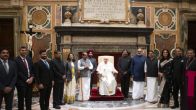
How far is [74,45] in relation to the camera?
15.5m

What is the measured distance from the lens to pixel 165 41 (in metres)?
16.2

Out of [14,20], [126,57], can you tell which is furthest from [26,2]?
[126,57]

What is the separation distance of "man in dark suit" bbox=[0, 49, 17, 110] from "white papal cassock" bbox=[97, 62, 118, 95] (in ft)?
13.9

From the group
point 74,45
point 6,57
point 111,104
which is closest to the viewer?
point 6,57

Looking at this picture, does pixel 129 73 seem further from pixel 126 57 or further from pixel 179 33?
pixel 179 33

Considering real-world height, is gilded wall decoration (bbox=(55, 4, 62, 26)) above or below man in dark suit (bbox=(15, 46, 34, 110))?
above

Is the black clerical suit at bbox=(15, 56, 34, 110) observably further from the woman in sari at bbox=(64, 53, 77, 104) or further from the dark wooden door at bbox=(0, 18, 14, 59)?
the dark wooden door at bbox=(0, 18, 14, 59)

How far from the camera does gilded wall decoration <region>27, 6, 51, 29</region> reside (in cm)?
1579

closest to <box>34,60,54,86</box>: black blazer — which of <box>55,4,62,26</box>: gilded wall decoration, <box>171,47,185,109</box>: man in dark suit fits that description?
<box>171,47,185,109</box>: man in dark suit

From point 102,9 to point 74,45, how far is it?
1881mm

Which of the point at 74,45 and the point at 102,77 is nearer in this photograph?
the point at 102,77

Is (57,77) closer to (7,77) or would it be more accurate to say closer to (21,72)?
(21,72)

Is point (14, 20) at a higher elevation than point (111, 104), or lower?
higher

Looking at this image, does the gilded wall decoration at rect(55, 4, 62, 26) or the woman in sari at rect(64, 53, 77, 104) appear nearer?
the woman in sari at rect(64, 53, 77, 104)
